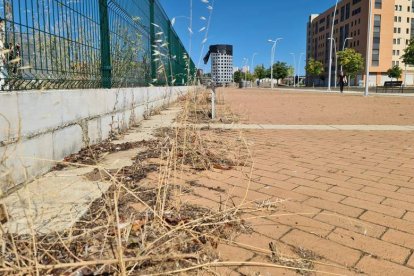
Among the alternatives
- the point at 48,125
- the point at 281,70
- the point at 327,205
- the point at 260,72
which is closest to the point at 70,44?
the point at 48,125

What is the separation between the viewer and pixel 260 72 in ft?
343

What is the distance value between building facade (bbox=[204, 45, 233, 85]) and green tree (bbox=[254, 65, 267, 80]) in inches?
3800

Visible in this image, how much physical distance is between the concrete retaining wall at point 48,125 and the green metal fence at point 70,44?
15 centimetres

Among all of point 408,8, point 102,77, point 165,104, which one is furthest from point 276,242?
point 408,8

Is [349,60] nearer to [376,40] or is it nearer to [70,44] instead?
[376,40]

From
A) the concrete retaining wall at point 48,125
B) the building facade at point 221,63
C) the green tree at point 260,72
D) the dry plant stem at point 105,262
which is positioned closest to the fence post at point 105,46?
the concrete retaining wall at point 48,125

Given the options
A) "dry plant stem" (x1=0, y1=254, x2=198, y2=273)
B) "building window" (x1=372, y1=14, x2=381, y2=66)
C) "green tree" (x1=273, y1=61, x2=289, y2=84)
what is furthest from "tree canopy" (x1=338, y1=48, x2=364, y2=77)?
"dry plant stem" (x1=0, y1=254, x2=198, y2=273)

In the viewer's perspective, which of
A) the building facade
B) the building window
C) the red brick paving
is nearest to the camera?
the red brick paving

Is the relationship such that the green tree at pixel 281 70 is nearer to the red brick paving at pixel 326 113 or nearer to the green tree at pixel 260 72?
the green tree at pixel 260 72

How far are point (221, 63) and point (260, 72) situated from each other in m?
98.5

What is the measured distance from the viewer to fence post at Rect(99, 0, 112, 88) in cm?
509

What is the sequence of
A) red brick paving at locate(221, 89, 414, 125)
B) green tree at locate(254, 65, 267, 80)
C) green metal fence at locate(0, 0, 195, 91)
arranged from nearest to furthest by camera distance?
green metal fence at locate(0, 0, 195, 91)
red brick paving at locate(221, 89, 414, 125)
green tree at locate(254, 65, 267, 80)

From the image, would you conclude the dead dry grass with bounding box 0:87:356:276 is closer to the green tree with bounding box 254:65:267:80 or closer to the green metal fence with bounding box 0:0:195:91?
the green metal fence with bounding box 0:0:195:91

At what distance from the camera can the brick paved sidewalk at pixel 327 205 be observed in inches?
74.6
